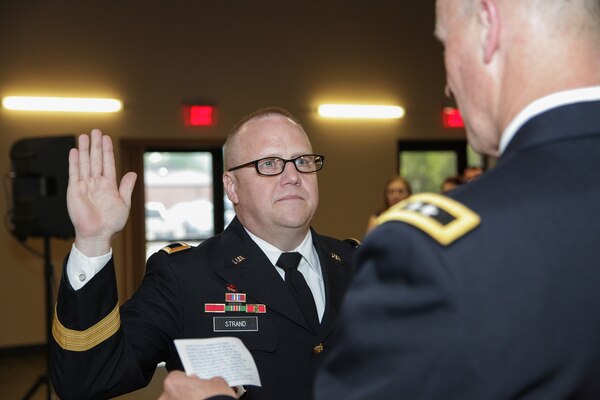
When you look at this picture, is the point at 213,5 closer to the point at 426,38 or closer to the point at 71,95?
the point at 71,95

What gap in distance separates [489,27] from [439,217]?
0.26 metres

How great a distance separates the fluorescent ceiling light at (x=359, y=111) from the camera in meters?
8.08

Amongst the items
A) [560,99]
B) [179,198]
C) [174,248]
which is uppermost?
[560,99]

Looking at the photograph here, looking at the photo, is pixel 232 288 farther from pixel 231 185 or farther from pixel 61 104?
pixel 61 104

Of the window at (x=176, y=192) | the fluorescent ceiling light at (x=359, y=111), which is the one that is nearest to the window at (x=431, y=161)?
the fluorescent ceiling light at (x=359, y=111)

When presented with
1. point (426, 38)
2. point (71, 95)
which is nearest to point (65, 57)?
point (71, 95)

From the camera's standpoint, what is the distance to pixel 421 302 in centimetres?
75

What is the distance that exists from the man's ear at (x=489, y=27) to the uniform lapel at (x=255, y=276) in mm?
1149

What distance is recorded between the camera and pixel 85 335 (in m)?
1.52

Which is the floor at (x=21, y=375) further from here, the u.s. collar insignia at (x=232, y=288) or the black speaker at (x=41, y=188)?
the u.s. collar insignia at (x=232, y=288)

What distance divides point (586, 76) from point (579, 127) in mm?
64

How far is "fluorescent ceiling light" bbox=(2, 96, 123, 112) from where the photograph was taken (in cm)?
689

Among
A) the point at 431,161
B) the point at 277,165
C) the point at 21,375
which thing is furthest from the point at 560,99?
the point at 431,161

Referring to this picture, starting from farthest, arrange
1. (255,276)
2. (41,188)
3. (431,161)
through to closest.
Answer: (431,161) < (41,188) < (255,276)
